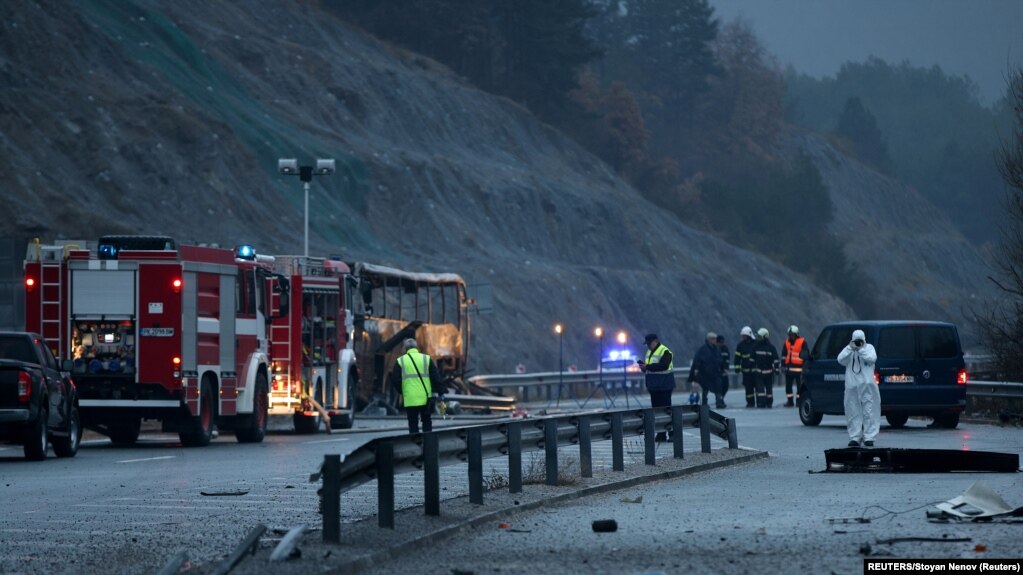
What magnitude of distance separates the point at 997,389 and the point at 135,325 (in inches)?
665

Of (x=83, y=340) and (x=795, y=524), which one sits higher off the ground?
(x=83, y=340)

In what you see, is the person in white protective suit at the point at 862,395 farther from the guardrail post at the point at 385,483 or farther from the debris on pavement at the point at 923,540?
the guardrail post at the point at 385,483

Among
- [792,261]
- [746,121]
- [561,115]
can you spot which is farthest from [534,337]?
[746,121]

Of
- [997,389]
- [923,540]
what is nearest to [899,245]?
[997,389]

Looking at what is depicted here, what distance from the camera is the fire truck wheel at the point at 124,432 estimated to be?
2850cm

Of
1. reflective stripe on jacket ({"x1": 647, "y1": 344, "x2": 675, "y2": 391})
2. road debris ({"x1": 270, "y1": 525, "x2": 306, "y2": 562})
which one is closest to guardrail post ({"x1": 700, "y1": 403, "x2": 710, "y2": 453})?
reflective stripe on jacket ({"x1": 647, "y1": 344, "x2": 675, "y2": 391})

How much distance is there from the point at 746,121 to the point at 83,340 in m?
100

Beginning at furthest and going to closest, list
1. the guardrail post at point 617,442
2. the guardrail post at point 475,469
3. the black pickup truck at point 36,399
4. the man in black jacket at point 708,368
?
the man in black jacket at point 708,368 < the black pickup truck at point 36,399 < the guardrail post at point 617,442 < the guardrail post at point 475,469

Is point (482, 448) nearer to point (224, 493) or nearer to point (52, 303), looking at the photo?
point (224, 493)

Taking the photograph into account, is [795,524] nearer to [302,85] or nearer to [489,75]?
[302,85]

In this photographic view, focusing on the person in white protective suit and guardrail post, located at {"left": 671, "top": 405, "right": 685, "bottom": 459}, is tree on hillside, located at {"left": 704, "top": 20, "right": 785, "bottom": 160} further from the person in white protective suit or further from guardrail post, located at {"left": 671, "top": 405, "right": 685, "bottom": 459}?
guardrail post, located at {"left": 671, "top": 405, "right": 685, "bottom": 459}

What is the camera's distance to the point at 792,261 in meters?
104

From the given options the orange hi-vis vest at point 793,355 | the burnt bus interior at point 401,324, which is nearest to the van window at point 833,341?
the orange hi-vis vest at point 793,355

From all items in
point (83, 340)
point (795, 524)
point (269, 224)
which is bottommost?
point (795, 524)
